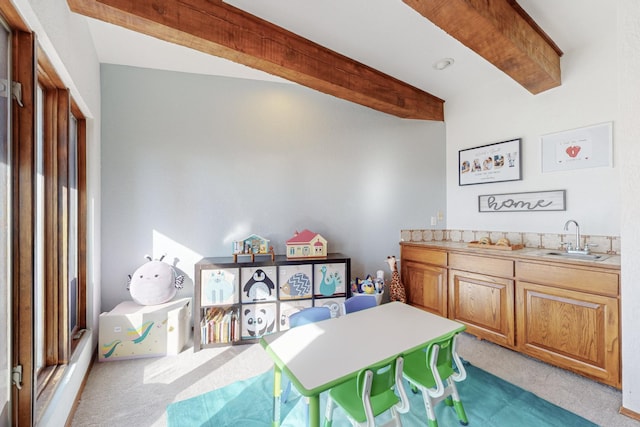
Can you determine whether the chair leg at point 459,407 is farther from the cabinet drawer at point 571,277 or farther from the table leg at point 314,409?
the cabinet drawer at point 571,277

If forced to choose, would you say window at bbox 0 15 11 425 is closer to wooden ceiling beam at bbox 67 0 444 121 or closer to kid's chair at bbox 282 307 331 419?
wooden ceiling beam at bbox 67 0 444 121

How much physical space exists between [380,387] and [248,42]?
2.23 metres

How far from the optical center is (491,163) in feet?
9.72

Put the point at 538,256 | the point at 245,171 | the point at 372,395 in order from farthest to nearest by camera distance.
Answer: the point at 245,171, the point at 538,256, the point at 372,395

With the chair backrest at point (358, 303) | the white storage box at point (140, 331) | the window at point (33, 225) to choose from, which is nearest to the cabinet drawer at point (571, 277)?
the chair backrest at point (358, 303)

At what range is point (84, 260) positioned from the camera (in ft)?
6.86

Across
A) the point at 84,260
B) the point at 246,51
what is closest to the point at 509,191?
the point at 246,51

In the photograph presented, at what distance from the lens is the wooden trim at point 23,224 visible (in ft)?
3.61

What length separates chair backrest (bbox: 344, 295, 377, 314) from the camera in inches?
78.3

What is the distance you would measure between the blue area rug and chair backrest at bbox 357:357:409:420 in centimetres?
50

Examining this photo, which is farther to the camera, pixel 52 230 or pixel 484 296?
pixel 484 296

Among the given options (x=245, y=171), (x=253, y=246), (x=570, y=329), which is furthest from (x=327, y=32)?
(x=570, y=329)

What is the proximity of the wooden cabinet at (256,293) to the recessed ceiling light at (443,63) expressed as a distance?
2026mm

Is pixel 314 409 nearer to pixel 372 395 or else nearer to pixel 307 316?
pixel 372 395
